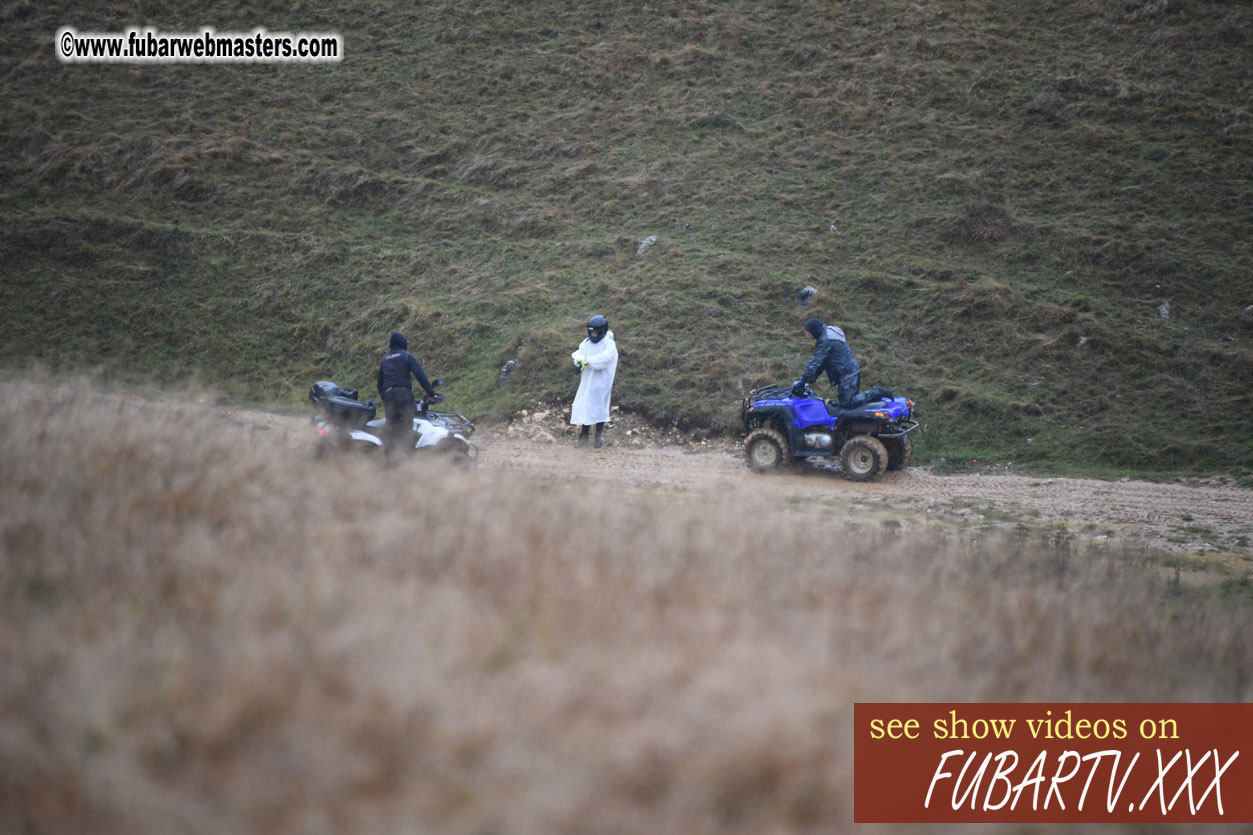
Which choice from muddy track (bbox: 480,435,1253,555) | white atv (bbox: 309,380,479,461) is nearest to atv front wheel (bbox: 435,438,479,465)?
white atv (bbox: 309,380,479,461)

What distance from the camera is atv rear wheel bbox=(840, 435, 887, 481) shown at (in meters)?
11.8

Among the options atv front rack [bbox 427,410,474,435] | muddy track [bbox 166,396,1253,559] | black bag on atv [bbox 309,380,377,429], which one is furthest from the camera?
atv front rack [bbox 427,410,474,435]

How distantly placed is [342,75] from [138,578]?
3164 cm

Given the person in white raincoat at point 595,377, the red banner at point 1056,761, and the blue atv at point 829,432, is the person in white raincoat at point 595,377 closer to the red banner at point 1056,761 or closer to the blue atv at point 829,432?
the blue atv at point 829,432

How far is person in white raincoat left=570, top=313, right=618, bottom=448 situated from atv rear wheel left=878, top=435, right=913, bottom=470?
4676 millimetres

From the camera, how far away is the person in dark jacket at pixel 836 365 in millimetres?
11734

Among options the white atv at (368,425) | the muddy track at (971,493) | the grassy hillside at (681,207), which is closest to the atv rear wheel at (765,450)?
the muddy track at (971,493)

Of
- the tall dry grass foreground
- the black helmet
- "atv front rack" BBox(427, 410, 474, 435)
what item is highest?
the black helmet

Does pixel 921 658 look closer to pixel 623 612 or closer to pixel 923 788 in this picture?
pixel 923 788

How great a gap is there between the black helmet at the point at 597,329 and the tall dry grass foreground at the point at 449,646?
7523 millimetres

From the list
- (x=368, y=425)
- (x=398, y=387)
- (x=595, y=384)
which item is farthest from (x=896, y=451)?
(x=368, y=425)

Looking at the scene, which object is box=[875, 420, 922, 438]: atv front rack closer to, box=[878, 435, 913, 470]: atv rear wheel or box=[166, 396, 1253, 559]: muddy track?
box=[878, 435, 913, 470]: atv rear wheel

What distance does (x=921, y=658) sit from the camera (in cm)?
440

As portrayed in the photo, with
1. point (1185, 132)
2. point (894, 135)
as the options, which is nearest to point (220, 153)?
point (894, 135)
